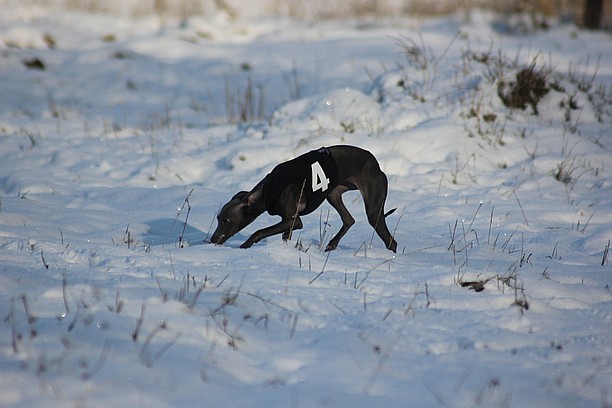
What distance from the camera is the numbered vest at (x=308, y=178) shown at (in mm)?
4613

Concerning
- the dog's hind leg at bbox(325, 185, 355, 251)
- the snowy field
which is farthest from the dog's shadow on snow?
the dog's hind leg at bbox(325, 185, 355, 251)

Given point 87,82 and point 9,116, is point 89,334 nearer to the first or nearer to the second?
point 9,116

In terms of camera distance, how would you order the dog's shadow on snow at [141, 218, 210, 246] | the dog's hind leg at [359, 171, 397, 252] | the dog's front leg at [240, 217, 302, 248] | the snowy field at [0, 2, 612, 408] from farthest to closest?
the dog's shadow on snow at [141, 218, 210, 246] < the dog's hind leg at [359, 171, 397, 252] < the dog's front leg at [240, 217, 302, 248] < the snowy field at [0, 2, 612, 408]

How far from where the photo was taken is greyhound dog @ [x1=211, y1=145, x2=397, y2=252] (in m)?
4.66

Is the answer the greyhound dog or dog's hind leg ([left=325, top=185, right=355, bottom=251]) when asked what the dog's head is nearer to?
→ the greyhound dog

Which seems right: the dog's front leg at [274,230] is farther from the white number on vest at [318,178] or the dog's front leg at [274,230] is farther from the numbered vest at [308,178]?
the white number on vest at [318,178]

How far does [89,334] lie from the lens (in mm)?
3004

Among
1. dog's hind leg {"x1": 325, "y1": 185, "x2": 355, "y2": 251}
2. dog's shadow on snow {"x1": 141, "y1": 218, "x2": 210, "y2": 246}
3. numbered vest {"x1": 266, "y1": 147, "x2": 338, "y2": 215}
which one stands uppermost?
numbered vest {"x1": 266, "y1": 147, "x2": 338, "y2": 215}

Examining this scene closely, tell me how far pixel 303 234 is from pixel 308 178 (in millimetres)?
1252

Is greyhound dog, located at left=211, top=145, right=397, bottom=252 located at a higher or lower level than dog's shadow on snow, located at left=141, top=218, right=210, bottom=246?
higher

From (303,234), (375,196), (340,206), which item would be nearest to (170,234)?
(303,234)

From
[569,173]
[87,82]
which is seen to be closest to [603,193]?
[569,173]

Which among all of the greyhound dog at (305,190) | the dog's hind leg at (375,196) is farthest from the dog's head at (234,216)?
the dog's hind leg at (375,196)

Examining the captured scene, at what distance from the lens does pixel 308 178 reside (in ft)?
15.1
